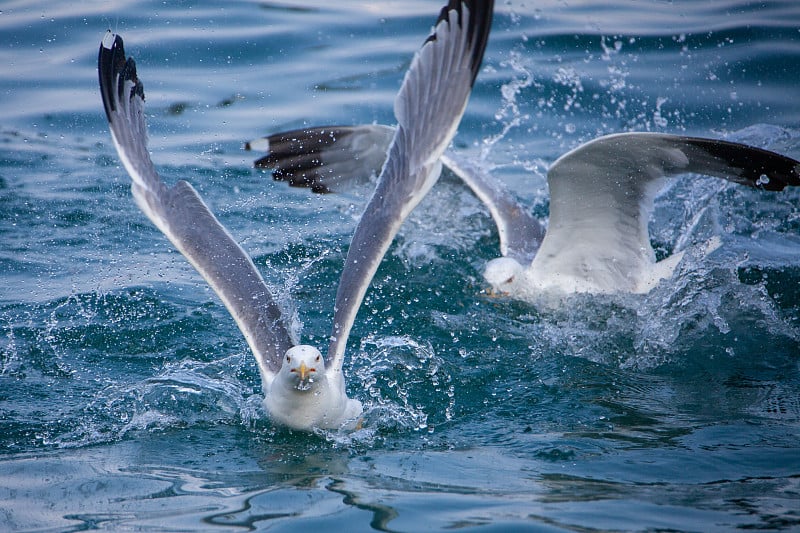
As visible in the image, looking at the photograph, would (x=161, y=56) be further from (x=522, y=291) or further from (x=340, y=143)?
(x=522, y=291)

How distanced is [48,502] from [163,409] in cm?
115

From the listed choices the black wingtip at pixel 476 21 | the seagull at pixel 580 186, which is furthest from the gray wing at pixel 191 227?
the black wingtip at pixel 476 21

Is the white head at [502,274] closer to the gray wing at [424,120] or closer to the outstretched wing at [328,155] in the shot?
the outstretched wing at [328,155]

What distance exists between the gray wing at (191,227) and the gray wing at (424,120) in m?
0.49

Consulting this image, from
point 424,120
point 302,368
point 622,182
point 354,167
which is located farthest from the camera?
point 354,167

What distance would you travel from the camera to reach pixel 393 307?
6.79 meters

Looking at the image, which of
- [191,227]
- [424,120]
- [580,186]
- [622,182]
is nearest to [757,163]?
[622,182]

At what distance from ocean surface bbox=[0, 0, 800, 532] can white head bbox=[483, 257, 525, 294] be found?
0.51 feet

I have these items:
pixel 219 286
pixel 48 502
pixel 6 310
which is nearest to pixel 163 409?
pixel 219 286

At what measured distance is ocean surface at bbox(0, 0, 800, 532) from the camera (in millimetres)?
4199

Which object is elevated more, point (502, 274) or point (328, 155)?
point (328, 155)

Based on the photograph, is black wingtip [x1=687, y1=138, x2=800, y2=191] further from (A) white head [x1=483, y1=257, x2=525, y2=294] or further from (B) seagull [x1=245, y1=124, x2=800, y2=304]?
(A) white head [x1=483, y1=257, x2=525, y2=294]

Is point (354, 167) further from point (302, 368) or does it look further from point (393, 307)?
point (302, 368)

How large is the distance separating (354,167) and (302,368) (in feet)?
12.8
